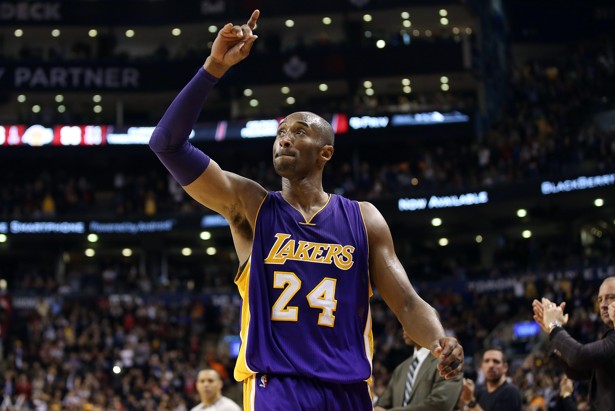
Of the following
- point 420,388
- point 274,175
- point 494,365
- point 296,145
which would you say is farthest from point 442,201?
point 296,145

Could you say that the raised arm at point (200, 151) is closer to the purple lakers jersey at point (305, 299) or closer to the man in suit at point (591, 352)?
the purple lakers jersey at point (305, 299)

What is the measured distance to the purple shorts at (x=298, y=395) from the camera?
541 cm

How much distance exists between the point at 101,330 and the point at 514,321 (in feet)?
45.2

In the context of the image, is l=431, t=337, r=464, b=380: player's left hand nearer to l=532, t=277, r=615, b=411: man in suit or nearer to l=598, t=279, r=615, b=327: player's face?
l=532, t=277, r=615, b=411: man in suit

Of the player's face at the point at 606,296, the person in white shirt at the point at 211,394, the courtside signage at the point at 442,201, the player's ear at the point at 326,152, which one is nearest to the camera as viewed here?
the player's ear at the point at 326,152

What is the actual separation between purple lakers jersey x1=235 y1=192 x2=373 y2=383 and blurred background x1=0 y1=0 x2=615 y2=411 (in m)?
25.7

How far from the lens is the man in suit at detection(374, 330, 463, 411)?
8859 millimetres

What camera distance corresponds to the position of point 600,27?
49.8 m

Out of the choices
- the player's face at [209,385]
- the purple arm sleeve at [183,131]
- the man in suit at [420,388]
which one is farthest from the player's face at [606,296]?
the player's face at [209,385]

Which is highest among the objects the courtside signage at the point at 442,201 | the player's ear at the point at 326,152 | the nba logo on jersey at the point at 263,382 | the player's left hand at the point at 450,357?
the courtside signage at the point at 442,201

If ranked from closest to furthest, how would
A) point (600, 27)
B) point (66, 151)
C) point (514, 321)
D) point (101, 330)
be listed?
point (514, 321), point (101, 330), point (66, 151), point (600, 27)

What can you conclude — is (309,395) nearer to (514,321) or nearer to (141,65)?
(514,321)

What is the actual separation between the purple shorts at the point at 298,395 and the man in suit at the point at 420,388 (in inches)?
123

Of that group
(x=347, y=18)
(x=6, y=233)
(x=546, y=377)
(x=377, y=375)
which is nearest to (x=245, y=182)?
(x=546, y=377)
